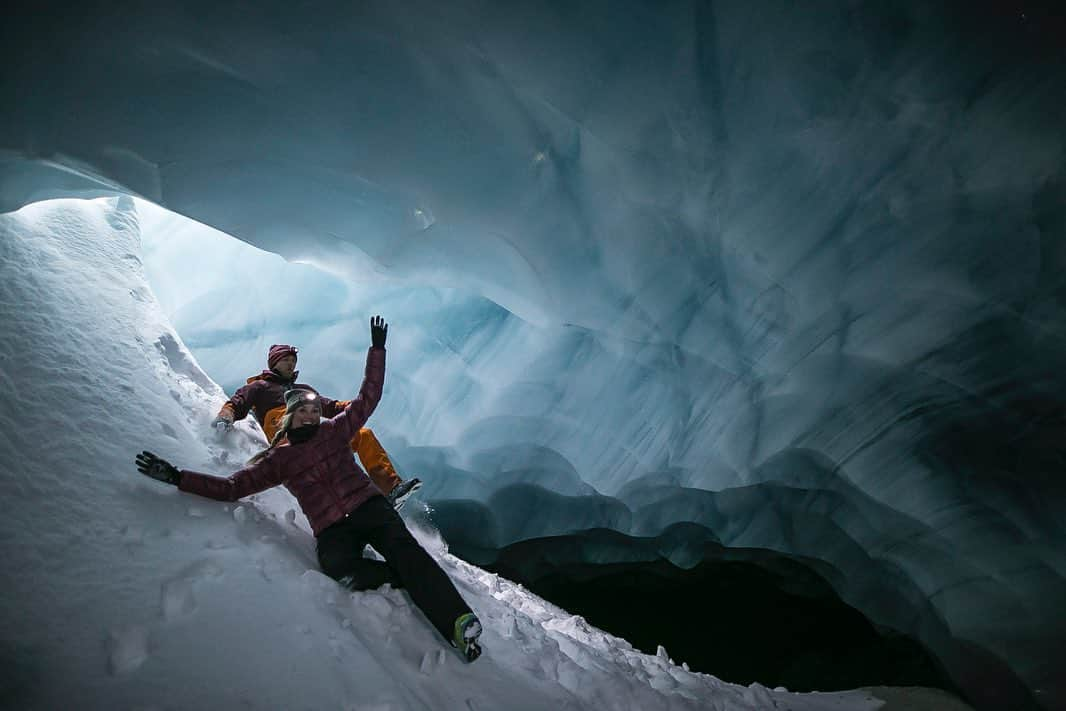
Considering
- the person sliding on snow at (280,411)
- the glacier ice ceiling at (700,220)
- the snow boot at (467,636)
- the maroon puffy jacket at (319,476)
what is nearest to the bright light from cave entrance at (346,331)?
the glacier ice ceiling at (700,220)

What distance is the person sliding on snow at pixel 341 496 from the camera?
212 cm

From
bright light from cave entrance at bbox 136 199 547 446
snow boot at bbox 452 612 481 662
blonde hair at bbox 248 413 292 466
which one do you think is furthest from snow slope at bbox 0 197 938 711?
bright light from cave entrance at bbox 136 199 547 446

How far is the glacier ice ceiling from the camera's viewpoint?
260cm

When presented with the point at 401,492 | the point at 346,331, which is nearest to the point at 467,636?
the point at 401,492

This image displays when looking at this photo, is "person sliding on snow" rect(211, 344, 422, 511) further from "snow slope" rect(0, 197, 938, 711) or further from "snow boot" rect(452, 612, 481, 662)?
"snow boot" rect(452, 612, 481, 662)

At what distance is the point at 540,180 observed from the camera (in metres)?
3.55

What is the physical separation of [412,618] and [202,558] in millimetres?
778

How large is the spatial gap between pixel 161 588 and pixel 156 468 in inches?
19.8

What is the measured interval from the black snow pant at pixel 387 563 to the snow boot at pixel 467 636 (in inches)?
1.0

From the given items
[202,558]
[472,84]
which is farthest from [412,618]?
[472,84]

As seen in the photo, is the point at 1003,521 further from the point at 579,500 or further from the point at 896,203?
the point at 579,500

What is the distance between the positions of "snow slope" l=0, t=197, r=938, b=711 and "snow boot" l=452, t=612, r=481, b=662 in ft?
0.19

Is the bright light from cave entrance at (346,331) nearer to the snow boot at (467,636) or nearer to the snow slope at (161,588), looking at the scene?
the snow slope at (161,588)

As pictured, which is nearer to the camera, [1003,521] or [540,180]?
[540,180]
